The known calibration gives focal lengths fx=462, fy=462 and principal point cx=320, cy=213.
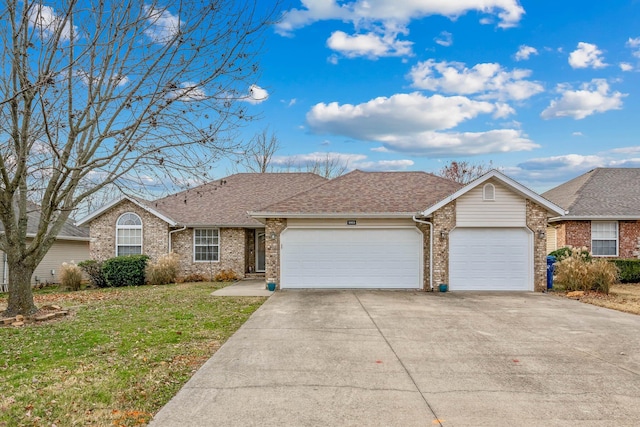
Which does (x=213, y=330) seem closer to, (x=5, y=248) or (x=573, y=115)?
(x=5, y=248)

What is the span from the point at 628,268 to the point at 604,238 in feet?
6.15

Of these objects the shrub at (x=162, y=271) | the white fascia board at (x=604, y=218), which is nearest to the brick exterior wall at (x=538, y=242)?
the white fascia board at (x=604, y=218)

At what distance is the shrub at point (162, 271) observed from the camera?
1875 cm

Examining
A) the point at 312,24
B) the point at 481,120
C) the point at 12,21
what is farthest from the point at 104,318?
the point at 481,120

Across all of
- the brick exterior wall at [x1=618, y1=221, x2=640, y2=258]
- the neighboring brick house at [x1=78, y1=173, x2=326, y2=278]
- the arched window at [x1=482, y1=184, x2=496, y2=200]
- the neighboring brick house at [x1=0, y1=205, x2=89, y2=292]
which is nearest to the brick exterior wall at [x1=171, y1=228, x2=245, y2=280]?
the neighboring brick house at [x1=78, y1=173, x2=326, y2=278]

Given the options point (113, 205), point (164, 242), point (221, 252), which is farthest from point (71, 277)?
point (221, 252)

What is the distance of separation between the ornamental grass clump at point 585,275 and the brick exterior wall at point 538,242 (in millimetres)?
756

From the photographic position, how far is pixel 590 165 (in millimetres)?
26078

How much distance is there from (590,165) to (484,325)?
69.2ft

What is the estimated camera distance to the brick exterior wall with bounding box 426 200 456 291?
50.0ft

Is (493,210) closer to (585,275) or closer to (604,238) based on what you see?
(585,275)

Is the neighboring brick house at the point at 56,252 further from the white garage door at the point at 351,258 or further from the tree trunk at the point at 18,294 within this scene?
the white garage door at the point at 351,258

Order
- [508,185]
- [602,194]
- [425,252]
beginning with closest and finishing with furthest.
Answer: [508,185]
[425,252]
[602,194]

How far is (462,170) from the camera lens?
1533 inches
